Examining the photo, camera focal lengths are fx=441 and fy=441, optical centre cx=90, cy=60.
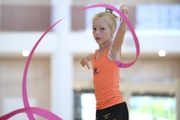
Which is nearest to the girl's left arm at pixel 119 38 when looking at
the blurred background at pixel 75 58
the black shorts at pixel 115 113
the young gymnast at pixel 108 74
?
the young gymnast at pixel 108 74

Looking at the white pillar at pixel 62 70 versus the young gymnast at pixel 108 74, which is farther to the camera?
the white pillar at pixel 62 70

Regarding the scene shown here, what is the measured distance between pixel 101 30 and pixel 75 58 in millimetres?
5374

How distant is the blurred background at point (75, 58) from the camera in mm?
7133

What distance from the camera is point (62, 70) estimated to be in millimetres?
7363

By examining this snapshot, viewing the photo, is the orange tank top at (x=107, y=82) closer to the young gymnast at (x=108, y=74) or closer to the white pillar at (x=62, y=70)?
the young gymnast at (x=108, y=74)

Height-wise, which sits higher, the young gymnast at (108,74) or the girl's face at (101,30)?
the girl's face at (101,30)

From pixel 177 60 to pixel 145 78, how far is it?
0.65 m

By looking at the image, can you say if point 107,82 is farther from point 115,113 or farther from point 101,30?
point 101,30

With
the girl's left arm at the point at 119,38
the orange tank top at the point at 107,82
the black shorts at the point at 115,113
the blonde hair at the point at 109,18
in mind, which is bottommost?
the black shorts at the point at 115,113

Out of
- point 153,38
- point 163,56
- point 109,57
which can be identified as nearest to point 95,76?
point 109,57

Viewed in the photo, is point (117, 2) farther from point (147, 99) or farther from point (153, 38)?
point (147, 99)

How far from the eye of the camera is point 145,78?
793cm

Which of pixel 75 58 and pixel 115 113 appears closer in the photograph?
pixel 115 113

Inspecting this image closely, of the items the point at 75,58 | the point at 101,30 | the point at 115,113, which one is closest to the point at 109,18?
the point at 101,30
